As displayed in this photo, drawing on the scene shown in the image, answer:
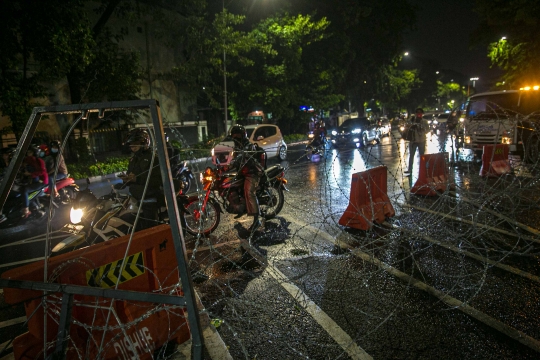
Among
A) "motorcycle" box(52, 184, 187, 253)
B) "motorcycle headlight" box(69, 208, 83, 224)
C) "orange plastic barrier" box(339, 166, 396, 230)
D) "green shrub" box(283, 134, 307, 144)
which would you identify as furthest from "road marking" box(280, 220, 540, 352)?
"green shrub" box(283, 134, 307, 144)

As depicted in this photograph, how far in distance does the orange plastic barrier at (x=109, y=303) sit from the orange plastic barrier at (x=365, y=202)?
369 cm

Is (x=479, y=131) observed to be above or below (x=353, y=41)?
below

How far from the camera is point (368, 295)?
404 centimetres

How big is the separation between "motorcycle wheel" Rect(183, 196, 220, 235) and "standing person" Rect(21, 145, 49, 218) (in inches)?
160

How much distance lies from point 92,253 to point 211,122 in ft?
93.2

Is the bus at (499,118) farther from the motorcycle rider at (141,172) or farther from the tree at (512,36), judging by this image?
the motorcycle rider at (141,172)

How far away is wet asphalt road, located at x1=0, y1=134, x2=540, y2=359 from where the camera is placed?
3.17 metres

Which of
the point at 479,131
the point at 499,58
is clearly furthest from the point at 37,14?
the point at 499,58

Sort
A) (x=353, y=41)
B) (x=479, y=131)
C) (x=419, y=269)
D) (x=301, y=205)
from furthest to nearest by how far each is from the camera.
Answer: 1. (x=353, y=41)
2. (x=479, y=131)
3. (x=301, y=205)
4. (x=419, y=269)

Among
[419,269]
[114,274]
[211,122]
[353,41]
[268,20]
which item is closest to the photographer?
[114,274]

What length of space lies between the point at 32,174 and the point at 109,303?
258 inches

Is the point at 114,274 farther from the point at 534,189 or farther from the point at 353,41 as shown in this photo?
the point at 353,41

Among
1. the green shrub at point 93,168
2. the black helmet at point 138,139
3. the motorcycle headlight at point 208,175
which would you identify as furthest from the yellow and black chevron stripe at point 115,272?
the green shrub at point 93,168

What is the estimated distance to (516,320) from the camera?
11.3 ft
